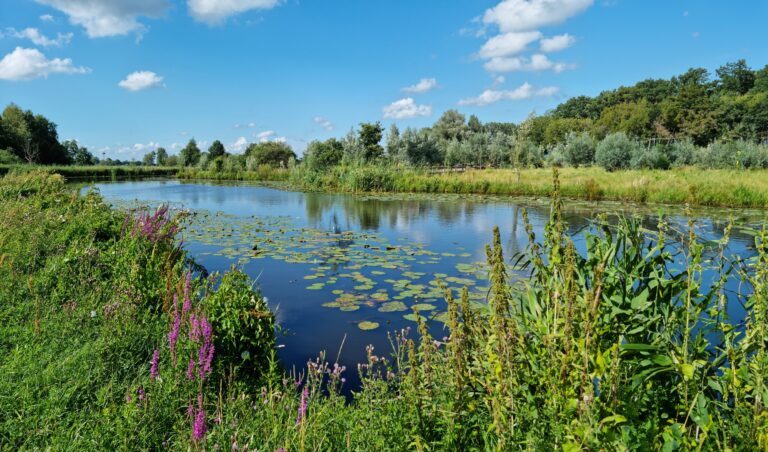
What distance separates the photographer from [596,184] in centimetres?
1919

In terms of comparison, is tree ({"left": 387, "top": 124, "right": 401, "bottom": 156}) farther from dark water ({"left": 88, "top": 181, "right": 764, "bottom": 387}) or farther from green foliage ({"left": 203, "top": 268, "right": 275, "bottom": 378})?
green foliage ({"left": 203, "top": 268, "right": 275, "bottom": 378})

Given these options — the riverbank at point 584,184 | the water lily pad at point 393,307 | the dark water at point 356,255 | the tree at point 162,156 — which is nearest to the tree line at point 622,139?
the riverbank at point 584,184

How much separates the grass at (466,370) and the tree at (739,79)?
98482 mm

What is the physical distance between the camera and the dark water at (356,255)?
498cm

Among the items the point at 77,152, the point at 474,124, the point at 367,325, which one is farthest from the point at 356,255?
the point at 77,152

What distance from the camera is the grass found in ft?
5.43

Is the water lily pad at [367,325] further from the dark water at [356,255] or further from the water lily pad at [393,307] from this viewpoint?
the water lily pad at [393,307]

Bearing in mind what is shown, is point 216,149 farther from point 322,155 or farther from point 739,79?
point 739,79

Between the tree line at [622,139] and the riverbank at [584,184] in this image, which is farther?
the tree line at [622,139]

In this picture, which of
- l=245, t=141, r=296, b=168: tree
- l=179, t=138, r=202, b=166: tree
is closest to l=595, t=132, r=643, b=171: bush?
l=245, t=141, r=296, b=168: tree

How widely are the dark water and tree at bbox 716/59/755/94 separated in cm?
8431

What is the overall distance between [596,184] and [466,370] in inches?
761

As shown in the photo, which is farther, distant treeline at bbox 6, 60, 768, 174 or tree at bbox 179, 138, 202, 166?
tree at bbox 179, 138, 202, 166

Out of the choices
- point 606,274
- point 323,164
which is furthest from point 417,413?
point 323,164
